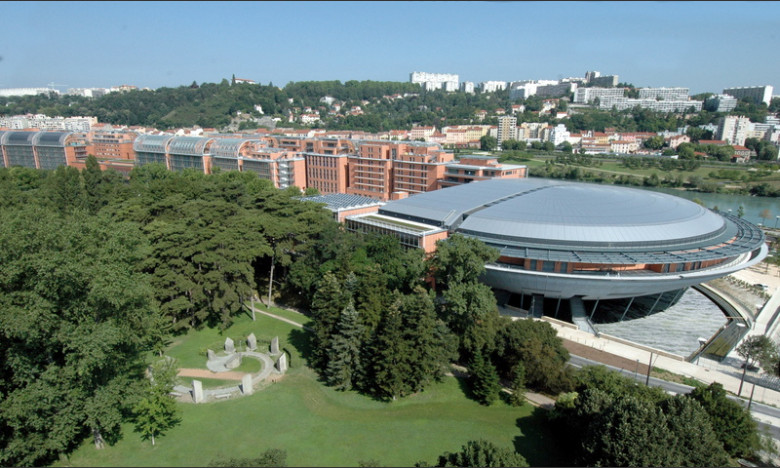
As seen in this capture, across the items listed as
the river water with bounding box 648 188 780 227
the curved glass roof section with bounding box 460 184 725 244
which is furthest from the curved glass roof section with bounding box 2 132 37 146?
the river water with bounding box 648 188 780 227

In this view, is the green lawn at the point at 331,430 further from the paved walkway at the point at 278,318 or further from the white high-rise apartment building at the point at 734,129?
the white high-rise apartment building at the point at 734,129

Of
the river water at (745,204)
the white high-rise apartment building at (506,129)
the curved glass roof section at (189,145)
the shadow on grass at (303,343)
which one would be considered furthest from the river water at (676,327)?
the white high-rise apartment building at (506,129)

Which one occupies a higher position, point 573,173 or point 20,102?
point 20,102

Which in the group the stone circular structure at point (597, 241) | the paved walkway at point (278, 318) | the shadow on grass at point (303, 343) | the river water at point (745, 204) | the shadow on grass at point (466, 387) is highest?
the stone circular structure at point (597, 241)

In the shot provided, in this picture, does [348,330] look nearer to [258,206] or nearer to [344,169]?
[258,206]

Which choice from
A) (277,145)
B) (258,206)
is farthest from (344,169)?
(258,206)
